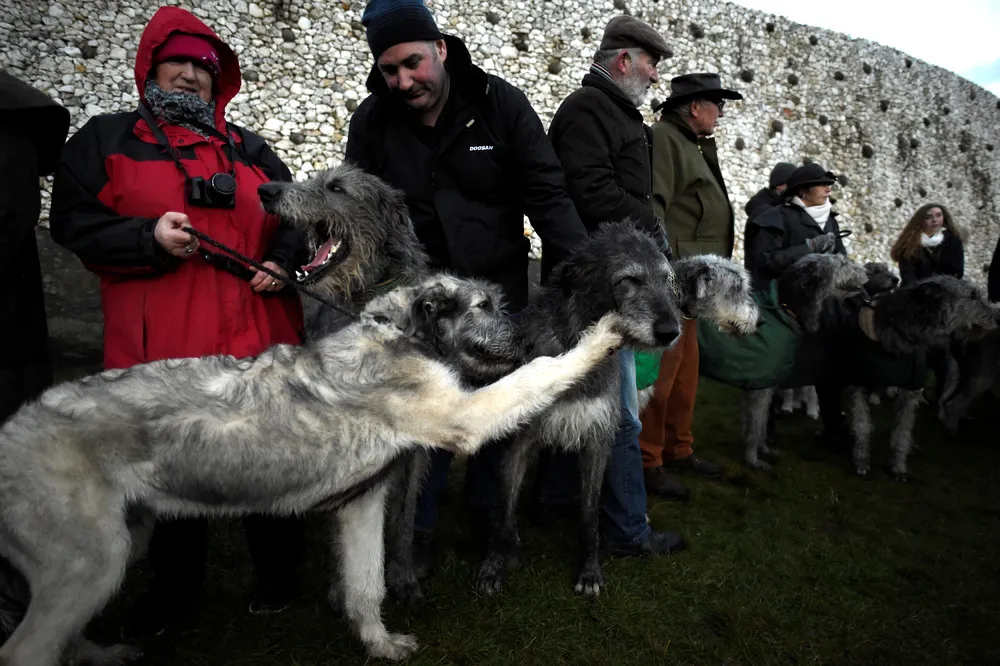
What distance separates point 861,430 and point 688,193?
269 cm

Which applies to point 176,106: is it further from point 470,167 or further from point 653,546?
point 653,546

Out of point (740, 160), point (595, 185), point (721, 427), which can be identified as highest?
point (740, 160)

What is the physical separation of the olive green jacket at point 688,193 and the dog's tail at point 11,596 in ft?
15.0

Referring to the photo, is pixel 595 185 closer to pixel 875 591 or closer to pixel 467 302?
pixel 467 302

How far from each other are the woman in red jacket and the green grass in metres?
0.56

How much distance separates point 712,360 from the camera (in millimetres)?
5312

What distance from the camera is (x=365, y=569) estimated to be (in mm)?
2596

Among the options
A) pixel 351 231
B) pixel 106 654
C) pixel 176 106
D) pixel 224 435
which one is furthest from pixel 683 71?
pixel 106 654

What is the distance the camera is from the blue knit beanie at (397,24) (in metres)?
2.89

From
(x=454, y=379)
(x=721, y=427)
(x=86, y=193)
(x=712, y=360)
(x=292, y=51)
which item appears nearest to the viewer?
(x=454, y=379)

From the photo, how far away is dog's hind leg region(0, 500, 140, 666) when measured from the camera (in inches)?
73.8

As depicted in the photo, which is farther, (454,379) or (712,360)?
(712,360)

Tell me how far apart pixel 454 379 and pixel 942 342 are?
537cm

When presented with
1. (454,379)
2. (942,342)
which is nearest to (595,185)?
(454,379)
